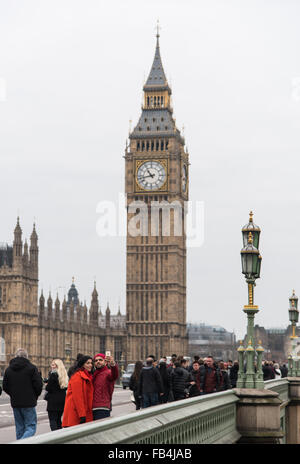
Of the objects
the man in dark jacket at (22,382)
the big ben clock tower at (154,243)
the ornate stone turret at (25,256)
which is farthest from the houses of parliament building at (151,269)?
the man in dark jacket at (22,382)

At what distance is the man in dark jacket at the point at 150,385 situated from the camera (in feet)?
65.7

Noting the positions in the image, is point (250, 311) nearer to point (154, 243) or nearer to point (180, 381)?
point (180, 381)

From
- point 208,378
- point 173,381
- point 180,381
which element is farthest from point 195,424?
point 208,378

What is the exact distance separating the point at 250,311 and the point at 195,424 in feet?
23.1

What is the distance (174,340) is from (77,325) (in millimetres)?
11833

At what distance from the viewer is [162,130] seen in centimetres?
10631

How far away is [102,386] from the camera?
1485 cm

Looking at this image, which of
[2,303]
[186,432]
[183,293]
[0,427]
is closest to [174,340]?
[183,293]

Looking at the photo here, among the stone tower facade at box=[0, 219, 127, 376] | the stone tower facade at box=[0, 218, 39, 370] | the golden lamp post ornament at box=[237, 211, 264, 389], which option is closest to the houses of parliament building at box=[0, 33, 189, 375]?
the stone tower facade at box=[0, 219, 127, 376]

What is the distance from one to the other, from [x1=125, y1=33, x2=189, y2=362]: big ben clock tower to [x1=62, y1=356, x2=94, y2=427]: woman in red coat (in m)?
88.4

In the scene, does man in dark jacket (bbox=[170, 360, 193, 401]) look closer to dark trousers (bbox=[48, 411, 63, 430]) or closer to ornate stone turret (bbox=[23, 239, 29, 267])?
dark trousers (bbox=[48, 411, 63, 430])

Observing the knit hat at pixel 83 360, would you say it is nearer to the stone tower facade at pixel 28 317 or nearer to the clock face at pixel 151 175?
the stone tower facade at pixel 28 317
